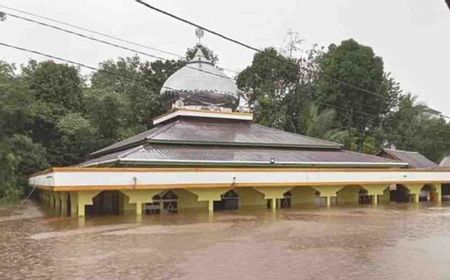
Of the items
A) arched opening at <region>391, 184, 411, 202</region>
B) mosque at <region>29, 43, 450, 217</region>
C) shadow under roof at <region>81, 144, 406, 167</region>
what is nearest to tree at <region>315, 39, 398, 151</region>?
mosque at <region>29, 43, 450, 217</region>

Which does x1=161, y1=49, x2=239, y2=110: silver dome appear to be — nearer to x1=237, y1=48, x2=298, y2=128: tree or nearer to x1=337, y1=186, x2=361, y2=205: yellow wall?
x1=337, y1=186, x2=361, y2=205: yellow wall

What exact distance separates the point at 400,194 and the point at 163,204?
14.2 meters

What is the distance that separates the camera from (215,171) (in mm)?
20516

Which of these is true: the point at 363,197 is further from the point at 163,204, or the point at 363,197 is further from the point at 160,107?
the point at 160,107

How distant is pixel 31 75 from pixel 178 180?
74.4ft

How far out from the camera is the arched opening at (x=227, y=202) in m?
22.4

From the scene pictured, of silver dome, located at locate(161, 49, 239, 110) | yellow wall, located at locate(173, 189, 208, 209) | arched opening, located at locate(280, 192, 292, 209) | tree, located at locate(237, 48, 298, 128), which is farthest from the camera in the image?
tree, located at locate(237, 48, 298, 128)

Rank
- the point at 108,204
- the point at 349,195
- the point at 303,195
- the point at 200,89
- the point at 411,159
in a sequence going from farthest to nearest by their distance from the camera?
the point at 411,159 → the point at 200,89 → the point at 349,195 → the point at 303,195 → the point at 108,204

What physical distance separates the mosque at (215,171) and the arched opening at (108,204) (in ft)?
0.15

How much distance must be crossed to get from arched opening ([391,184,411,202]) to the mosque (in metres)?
0.06

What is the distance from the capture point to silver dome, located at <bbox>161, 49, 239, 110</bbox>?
1125 inches

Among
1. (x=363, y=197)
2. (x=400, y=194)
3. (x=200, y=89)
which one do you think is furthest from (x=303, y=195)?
(x=200, y=89)

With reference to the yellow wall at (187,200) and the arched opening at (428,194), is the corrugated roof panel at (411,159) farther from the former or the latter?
the yellow wall at (187,200)

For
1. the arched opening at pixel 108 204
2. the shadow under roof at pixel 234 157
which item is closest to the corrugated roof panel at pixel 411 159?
the shadow under roof at pixel 234 157
